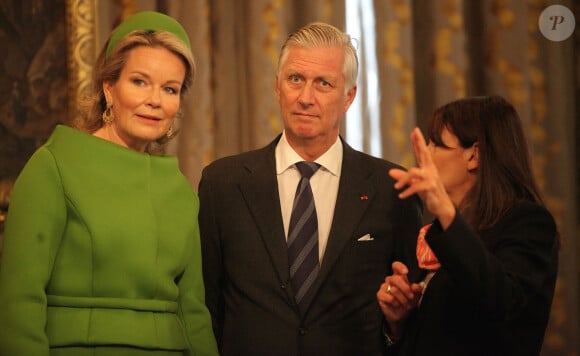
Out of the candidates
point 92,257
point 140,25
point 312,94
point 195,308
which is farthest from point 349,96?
point 92,257

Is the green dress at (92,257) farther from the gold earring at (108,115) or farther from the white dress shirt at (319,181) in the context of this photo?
the white dress shirt at (319,181)

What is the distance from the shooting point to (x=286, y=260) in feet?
8.80

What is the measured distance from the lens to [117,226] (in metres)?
2.32

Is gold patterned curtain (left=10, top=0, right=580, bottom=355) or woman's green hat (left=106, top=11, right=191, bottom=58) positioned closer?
woman's green hat (left=106, top=11, right=191, bottom=58)

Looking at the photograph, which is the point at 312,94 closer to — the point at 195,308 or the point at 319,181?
the point at 319,181

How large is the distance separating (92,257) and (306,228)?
2.39ft

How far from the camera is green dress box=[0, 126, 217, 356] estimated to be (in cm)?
219

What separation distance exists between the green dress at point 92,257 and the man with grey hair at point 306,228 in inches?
10.4

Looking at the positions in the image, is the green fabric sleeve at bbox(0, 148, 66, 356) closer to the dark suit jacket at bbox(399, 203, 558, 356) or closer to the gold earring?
the gold earring

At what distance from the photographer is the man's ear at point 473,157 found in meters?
2.36

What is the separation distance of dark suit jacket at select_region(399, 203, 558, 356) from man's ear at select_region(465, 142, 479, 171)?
21 centimetres

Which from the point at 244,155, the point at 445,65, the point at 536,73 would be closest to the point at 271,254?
the point at 244,155

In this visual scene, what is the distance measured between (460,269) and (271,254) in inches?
31.3

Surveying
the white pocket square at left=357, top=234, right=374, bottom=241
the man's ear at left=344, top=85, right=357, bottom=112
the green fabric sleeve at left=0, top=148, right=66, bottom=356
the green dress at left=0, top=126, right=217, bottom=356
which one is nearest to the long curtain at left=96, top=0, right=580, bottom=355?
the man's ear at left=344, top=85, right=357, bottom=112
